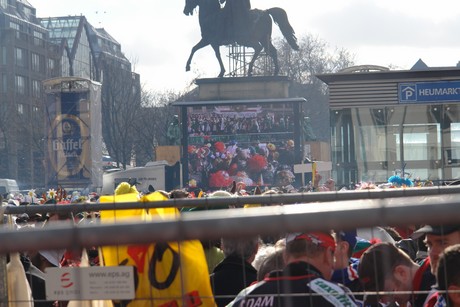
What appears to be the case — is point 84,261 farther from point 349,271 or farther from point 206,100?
point 206,100

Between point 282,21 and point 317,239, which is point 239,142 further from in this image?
point 317,239

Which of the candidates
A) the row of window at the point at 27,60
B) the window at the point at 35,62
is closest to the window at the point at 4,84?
the row of window at the point at 27,60

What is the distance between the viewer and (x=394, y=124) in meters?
27.8

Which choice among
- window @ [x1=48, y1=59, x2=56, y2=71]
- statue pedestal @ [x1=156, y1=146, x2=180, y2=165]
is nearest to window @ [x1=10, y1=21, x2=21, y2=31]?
window @ [x1=48, y1=59, x2=56, y2=71]

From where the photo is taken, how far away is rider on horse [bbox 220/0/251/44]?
161 ft

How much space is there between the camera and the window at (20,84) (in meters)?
96.2

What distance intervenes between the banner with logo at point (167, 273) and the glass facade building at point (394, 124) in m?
23.5

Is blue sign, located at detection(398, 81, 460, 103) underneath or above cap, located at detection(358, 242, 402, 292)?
above

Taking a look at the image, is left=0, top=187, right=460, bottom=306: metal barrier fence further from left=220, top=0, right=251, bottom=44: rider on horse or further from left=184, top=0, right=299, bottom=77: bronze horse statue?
left=220, top=0, right=251, bottom=44: rider on horse

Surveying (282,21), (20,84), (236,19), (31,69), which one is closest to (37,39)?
(31,69)

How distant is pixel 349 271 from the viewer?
4.52 metres

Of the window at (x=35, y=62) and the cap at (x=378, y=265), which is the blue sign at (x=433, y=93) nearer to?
the cap at (x=378, y=265)

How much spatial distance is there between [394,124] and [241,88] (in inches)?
834

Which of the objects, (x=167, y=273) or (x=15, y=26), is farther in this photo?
(x=15, y=26)
